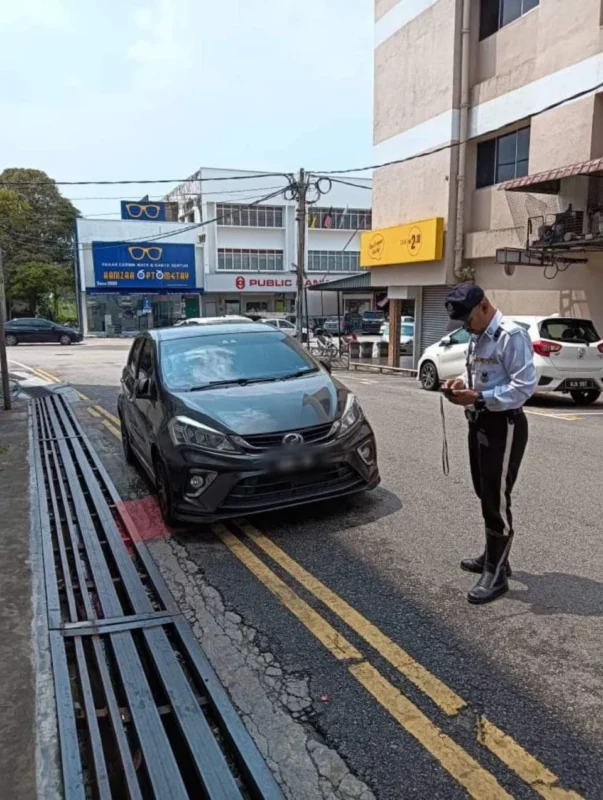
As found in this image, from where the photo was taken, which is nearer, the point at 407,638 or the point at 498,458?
the point at 407,638

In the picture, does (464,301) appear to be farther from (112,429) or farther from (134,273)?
(134,273)

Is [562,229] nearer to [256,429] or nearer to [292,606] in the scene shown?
[256,429]

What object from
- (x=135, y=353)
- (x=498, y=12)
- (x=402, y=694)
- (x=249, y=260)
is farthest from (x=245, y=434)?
(x=249, y=260)

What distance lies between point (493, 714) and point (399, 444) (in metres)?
5.38

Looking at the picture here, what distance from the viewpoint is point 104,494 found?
6.29m

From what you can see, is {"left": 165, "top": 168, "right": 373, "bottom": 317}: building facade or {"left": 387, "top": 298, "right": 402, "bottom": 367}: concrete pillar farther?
{"left": 165, "top": 168, "right": 373, "bottom": 317}: building facade

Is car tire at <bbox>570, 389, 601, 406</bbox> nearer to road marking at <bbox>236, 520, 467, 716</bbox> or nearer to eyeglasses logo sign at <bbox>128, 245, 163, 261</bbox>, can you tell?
road marking at <bbox>236, 520, 467, 716</bbox>

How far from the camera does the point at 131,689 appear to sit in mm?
3020

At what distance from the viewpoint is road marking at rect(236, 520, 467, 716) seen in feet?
9.50

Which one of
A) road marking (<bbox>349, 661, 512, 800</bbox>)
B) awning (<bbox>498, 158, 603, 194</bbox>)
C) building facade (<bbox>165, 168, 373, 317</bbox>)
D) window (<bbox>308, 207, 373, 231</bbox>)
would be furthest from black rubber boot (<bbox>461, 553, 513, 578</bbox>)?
window (<bbox>308, 207, 373, 231</bbox>)

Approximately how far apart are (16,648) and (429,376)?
39.4 ft

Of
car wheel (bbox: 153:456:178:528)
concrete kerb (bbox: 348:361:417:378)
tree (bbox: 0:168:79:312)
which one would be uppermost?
tree (bbox: 0:168:79:312)

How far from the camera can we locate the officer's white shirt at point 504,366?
11.8ft

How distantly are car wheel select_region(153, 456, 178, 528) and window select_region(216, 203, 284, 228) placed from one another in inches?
1679
